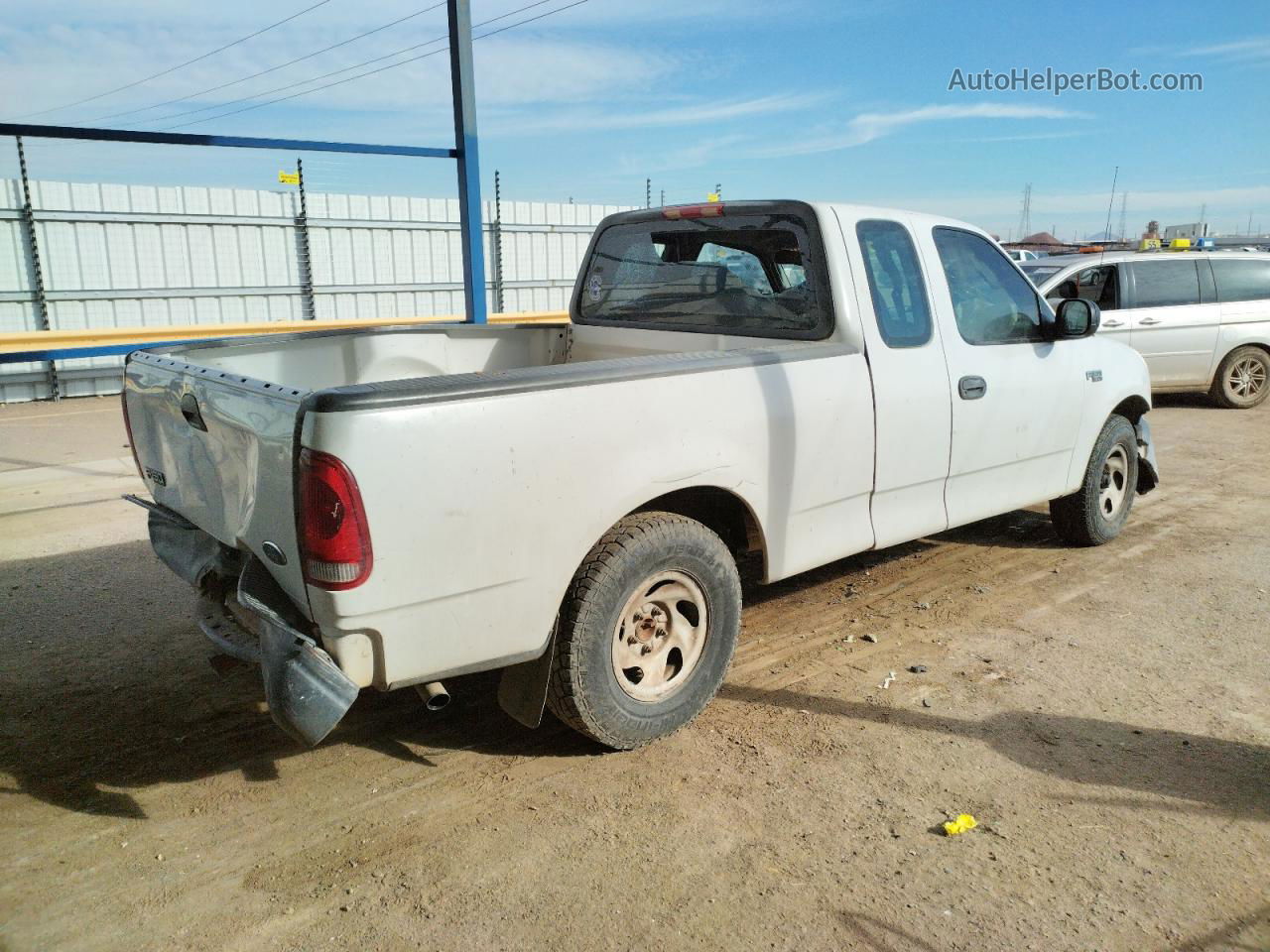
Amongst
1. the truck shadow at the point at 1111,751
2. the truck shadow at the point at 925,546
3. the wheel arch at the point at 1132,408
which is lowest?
the truck shadow at the point at 1111,751

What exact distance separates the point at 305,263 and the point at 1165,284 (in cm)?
1171

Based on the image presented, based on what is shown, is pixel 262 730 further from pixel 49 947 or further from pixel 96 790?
pixel 49 947

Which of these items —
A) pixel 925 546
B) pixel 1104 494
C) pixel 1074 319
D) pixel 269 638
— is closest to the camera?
pixel 269 638

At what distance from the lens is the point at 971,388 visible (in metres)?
4.54

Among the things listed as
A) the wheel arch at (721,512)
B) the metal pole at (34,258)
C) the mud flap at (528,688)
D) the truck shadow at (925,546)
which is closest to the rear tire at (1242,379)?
the truck shadow at (925,546)

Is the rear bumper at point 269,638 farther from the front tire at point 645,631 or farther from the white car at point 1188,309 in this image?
the white car at point 1188,309

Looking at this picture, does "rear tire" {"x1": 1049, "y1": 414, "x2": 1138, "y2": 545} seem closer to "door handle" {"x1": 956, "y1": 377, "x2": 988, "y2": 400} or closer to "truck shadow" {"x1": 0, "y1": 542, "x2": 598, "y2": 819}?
"door handle" {"x1": 956, "y1": 377, "x2": 988, "y2": 400}

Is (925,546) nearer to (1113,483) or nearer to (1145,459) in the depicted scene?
(1113,483)

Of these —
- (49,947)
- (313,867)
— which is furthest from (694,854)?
(49,947)

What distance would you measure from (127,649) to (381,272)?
1183 centimetres

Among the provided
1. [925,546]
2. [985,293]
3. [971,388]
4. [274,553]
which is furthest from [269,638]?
[925,546]

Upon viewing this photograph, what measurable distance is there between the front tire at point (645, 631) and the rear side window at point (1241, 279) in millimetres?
10614

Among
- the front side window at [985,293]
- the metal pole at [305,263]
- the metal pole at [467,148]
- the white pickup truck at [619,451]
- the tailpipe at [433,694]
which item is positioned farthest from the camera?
the metal pole at [305,263]

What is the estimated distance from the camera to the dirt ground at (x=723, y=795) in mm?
2604
